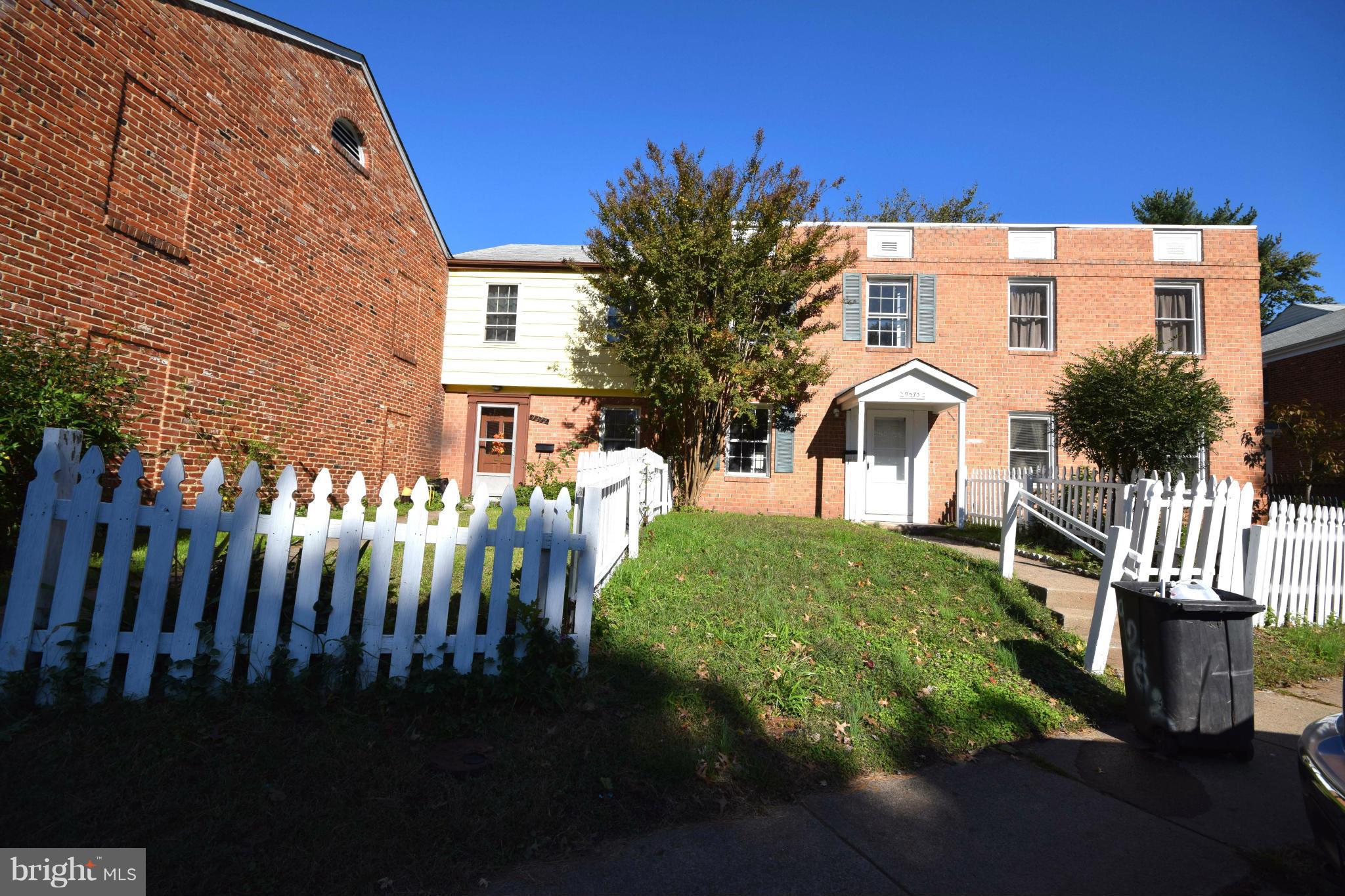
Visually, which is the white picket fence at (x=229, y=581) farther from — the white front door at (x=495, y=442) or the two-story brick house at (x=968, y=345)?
the white front door at (x=495, y=442)

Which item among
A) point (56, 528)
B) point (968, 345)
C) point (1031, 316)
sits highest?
point (1031, 316)

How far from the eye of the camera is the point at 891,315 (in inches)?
544

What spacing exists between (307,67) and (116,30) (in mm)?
3390

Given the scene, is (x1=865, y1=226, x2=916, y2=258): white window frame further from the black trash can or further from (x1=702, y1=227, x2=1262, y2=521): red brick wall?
Result: the black trash can

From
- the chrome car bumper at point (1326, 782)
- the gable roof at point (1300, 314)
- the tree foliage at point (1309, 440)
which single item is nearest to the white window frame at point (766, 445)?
the tree foliage at point (1309, 440)

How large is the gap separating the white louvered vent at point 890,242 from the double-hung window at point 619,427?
6.25m

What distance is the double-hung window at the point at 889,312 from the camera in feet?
45.3

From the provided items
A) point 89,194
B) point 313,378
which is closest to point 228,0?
point 89,194

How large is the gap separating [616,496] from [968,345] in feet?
35.9

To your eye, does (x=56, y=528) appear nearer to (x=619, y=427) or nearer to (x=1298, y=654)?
(x=1298, y=654)

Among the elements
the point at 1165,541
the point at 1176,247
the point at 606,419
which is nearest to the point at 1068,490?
the point at 1165,541

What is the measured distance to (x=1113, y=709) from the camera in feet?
13.3

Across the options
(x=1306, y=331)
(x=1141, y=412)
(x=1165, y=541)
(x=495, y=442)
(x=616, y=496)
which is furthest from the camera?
(x=1306, y=331)

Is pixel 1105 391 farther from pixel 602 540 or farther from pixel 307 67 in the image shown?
pixel 307 67
